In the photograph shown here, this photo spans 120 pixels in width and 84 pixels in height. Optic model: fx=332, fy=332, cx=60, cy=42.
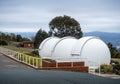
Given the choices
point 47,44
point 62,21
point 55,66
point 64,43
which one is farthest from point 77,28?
point 55,66

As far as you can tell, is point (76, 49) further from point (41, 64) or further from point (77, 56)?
point (41, 64)

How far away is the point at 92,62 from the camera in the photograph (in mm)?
28422

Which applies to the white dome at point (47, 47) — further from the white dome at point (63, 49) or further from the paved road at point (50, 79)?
the paved road at point (50, 79)

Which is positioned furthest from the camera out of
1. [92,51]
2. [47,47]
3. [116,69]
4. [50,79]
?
[47,47]

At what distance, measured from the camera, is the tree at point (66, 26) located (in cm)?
7638

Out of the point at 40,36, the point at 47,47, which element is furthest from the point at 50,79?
the point at 40,36

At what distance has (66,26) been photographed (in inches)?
3029

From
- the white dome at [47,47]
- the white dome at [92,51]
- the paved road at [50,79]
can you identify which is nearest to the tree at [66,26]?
the white dome at [47,47]

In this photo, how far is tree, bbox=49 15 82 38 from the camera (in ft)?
251

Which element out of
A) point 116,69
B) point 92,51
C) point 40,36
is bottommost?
point 116,69

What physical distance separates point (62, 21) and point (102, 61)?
48.2 m

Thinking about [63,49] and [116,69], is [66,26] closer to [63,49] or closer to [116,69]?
[63,49]

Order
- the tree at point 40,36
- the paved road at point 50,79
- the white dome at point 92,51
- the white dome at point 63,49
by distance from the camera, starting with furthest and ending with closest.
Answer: the tree at point 40,36, the white dome at point 63,49, the white dome at point 92,51, the paved road at point 50,79

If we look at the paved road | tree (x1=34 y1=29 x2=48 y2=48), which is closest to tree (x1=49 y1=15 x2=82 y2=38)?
tree (x1=34 y1=29 x2=48 y2=48)
